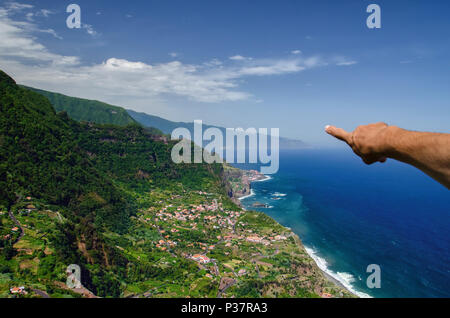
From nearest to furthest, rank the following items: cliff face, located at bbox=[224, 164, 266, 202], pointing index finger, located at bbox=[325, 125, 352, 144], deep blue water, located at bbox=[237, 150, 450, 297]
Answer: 1. pointing index finger, located at bbox=[325, 125, 352, 144]
2. deep blue water, located at bbox=[237, 150, 450, 297]
3. cliff face, located at bbox=[224, 164, 266, 202]

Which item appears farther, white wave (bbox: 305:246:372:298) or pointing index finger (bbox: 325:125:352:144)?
white wave (bbox: 305:246:372:298)

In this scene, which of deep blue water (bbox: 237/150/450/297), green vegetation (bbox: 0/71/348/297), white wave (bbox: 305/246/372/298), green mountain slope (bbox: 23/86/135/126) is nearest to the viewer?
A: green vegetation (bbox: 0/71/348/297)

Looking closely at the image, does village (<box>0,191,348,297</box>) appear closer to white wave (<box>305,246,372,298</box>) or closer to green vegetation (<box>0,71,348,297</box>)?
green vegetation (<box>0,71,348,297</box>)

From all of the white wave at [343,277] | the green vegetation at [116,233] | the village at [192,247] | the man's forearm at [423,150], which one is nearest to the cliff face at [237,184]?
the green vegetation at [116,233]

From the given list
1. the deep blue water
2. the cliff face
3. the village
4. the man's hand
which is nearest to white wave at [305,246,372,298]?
the deep blue water

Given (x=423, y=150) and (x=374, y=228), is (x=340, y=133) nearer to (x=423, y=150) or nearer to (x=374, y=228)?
(x=423, y=150)

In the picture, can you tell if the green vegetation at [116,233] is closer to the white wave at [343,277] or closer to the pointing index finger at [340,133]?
the white wave at [343,277]
